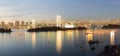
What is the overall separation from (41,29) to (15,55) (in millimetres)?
67189

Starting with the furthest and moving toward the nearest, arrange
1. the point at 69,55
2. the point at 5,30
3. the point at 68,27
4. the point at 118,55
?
1. the point at 68,27
2. the point at 5,30
3. the point at 69,55
4. the point at 118,55

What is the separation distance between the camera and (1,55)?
78.9 feet

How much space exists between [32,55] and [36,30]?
217ft

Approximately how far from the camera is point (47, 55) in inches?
941

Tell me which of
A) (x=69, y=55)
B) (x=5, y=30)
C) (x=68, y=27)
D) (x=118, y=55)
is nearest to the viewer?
(x=118, y=55)

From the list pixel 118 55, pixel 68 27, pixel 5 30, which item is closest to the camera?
pixel 118 55

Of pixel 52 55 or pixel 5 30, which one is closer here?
pixel 52 55

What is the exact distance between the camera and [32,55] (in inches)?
960

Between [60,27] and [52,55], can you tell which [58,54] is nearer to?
[52,55]

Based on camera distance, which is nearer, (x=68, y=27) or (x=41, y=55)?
(x=41, y=55)

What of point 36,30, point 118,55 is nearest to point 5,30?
point 36,30

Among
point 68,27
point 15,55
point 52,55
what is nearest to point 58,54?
point 52,55

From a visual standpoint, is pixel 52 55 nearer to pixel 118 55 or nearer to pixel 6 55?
pixel 6 55

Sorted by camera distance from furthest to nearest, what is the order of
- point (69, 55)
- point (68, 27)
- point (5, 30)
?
point (68, 27), point (5, 30), point (69, 55)
